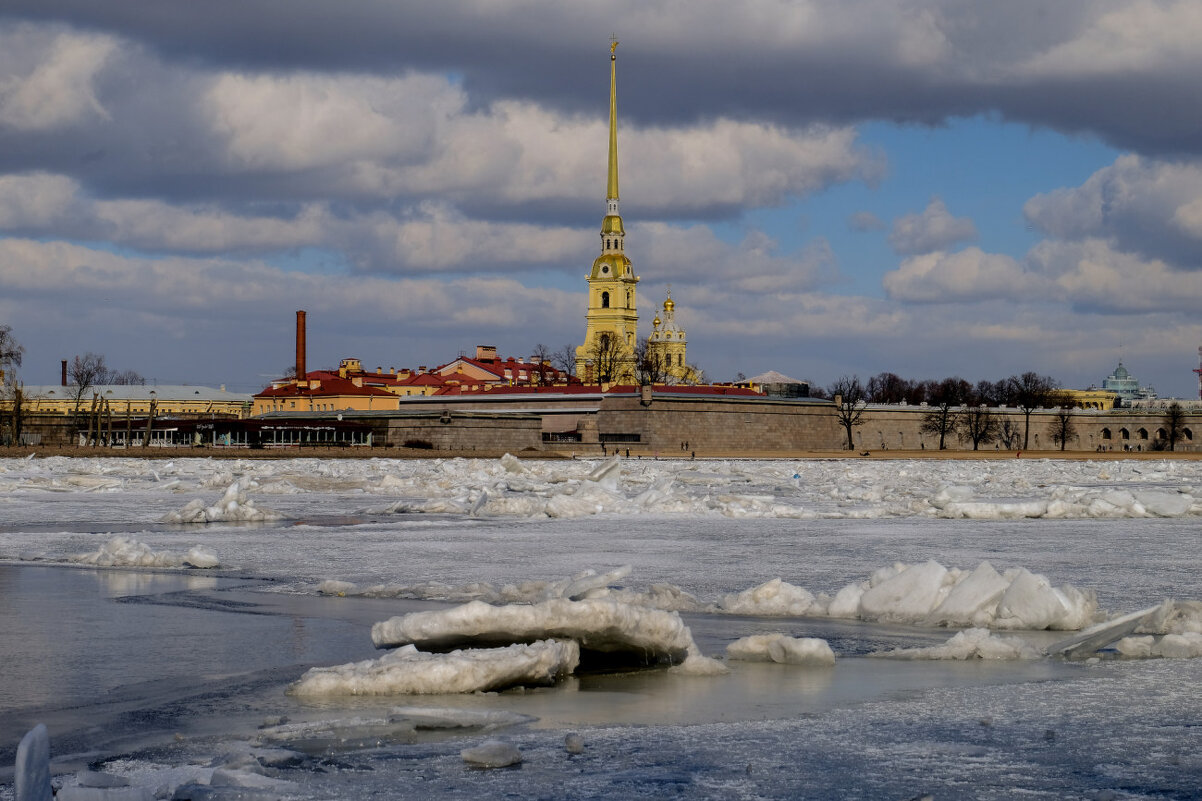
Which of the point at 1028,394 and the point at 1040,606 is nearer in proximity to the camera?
the point at 1040,606

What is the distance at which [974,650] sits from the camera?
862 centimetres

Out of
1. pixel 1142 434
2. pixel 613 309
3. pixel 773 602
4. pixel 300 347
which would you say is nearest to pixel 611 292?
pixel 613 309

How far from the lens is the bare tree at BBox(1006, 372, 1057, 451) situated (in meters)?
111

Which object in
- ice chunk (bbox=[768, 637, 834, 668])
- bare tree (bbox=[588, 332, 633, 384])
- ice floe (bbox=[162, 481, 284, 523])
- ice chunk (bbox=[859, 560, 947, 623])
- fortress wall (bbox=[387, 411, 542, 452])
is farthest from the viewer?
bare tree (bbox=[588, 332, 633, 384])

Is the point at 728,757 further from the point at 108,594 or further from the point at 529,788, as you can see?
the point at 108,594

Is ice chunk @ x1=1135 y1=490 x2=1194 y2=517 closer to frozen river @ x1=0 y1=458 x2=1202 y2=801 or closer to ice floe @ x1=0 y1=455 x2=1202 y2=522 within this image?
ice floe @ x1=0 y1=455 x2=1202 y2=522

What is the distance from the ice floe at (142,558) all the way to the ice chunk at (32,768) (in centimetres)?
929

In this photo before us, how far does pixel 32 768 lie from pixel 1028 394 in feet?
403

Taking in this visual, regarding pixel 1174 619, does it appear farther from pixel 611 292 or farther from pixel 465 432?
pixel 611 292

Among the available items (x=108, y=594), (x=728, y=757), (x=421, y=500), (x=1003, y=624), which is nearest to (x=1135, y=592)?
(x=1003, y=624)

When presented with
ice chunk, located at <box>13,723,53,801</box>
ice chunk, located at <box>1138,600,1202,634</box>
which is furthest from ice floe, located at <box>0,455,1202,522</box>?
ice chunk, located at <box>13,723,53,801</box>

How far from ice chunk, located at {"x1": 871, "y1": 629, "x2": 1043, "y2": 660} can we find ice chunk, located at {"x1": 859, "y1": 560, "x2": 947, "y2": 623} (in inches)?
55.1

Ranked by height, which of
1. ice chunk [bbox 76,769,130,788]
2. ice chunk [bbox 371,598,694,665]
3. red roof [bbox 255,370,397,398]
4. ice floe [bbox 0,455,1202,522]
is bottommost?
ice floe [bbox 0,455,1202,522]

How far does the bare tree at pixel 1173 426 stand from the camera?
119 metres
